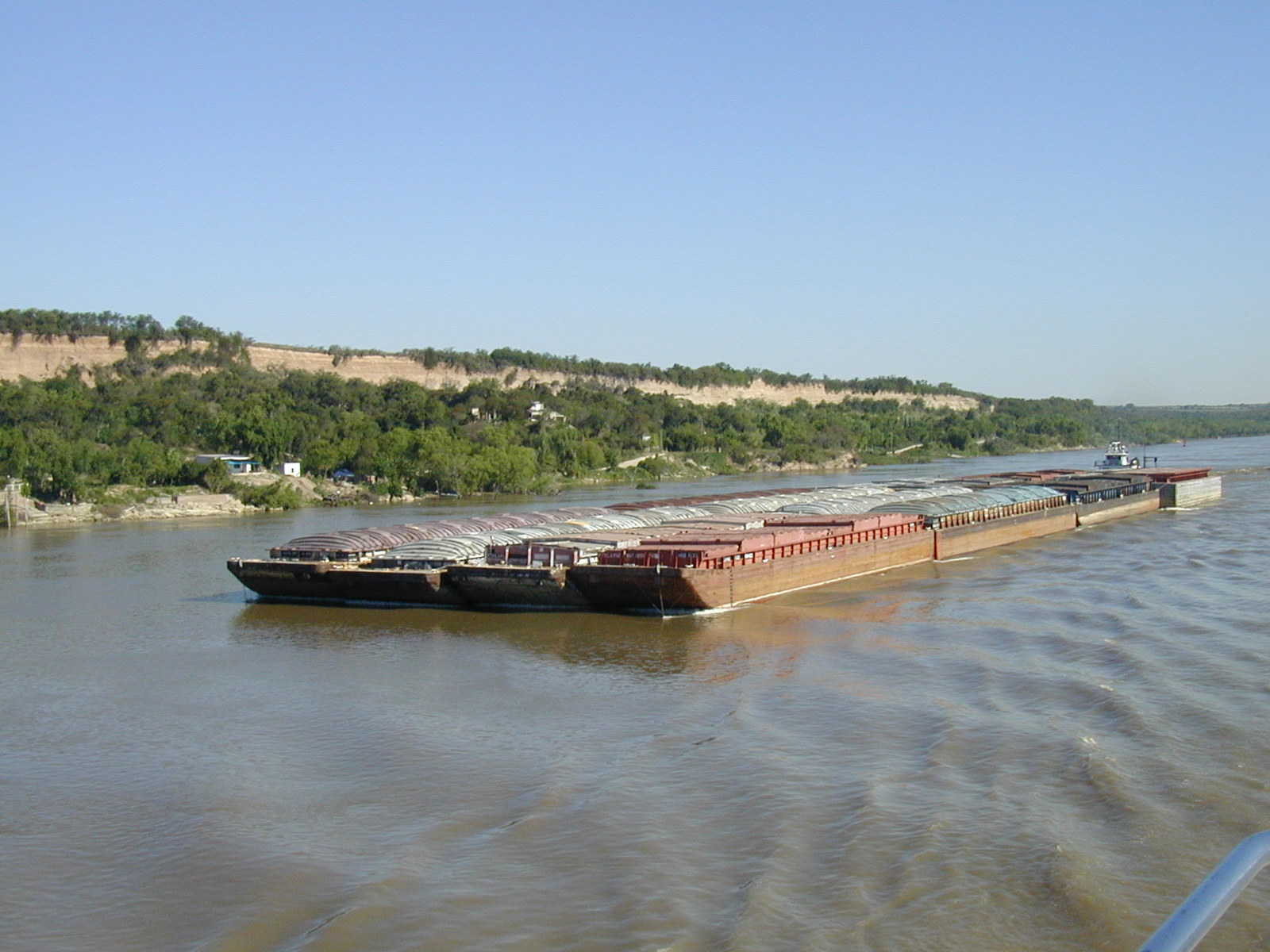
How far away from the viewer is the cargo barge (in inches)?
1056

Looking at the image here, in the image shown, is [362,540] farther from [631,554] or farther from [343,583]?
[631,554]

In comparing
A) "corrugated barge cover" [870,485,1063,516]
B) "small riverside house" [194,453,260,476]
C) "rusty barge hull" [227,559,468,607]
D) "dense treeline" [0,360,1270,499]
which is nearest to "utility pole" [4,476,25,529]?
"dense treeline" [0,360,1270,499]

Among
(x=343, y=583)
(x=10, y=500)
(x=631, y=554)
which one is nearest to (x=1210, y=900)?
(x=631, y=554)

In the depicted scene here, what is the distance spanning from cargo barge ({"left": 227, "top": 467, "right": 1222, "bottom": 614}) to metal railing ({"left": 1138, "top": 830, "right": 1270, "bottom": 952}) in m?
23.2

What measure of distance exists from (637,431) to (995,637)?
92.0 metres

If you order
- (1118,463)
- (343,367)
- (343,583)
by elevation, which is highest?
(343,367)

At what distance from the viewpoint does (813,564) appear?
30828mm

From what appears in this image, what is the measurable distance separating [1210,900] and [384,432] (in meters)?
96.6

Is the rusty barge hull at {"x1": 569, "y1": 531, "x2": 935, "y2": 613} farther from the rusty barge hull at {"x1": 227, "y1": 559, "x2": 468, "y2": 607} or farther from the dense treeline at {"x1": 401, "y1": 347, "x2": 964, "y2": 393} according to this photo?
the dense treeline at {"x1": 401, "y1": 347, "x2": 964, "y2": 393}

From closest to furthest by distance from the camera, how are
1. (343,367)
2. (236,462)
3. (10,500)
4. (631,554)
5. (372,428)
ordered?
(631,554)
(10,500)
(236,462)
(372,428)
(343,367)

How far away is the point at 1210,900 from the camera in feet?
7.53

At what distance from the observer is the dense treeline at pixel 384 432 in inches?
2817

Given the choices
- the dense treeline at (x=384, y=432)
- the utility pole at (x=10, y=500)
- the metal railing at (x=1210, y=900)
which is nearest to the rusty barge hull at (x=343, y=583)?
the metal railing at (x=1210, y=900)

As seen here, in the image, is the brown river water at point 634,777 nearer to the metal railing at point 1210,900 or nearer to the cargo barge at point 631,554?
the cargo barge at point 631,554
